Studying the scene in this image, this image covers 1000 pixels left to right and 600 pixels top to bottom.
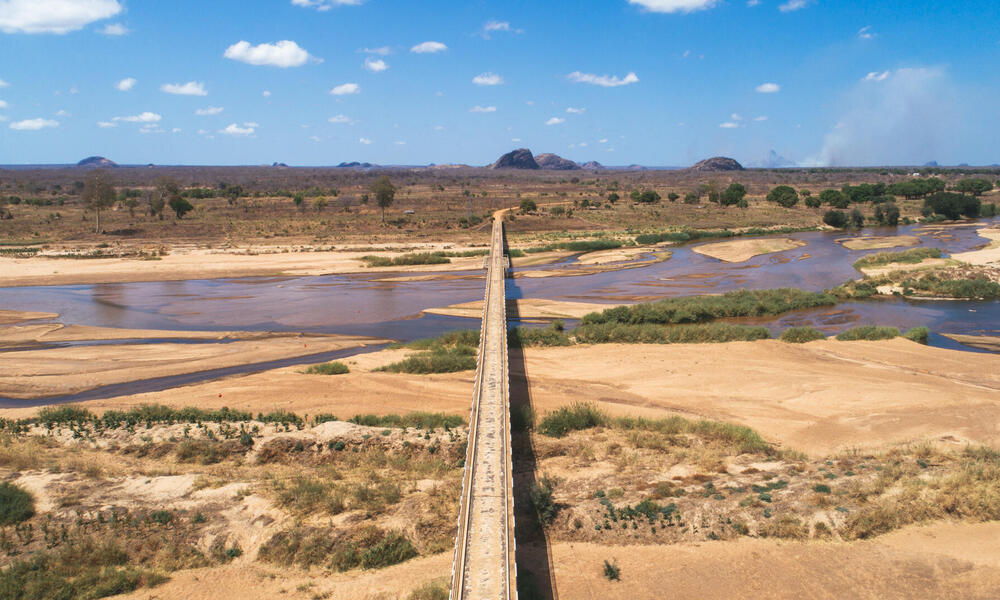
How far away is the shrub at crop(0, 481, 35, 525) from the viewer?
12.8 meters

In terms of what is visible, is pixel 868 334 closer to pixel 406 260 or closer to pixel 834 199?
pixel 406 260

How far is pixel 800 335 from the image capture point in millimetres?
29000

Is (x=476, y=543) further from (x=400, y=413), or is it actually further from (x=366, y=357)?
(x=366, y=357)

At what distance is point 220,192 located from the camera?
113000mm

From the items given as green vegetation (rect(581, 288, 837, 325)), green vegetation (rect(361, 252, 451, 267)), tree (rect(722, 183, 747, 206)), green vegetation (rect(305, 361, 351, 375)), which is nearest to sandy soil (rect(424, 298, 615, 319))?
green vegetation (rect(581, 288, 837, 325))

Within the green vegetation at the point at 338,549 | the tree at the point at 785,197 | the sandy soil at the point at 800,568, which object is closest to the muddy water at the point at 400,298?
the green vegetation at the point at 338,549

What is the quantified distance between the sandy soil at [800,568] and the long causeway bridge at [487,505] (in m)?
1.84

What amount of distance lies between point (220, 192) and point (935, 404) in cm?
11688

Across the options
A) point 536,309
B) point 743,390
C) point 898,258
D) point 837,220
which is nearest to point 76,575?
point 743,390

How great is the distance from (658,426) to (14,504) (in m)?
16.5

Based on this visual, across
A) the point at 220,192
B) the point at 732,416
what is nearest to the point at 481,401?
the point at 732,416

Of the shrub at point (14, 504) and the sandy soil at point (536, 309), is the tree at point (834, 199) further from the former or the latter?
the shrub at point (14, 504)

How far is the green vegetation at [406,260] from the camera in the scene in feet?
177

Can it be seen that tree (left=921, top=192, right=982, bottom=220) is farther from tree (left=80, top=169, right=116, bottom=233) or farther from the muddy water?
tree (left=80, top=169, right=116, bottom=233)
